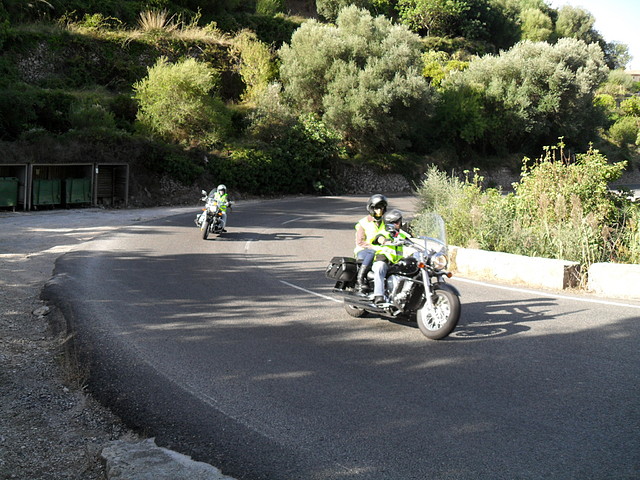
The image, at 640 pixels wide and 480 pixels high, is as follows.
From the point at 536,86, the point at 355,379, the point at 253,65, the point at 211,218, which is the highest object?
the point at 536,86

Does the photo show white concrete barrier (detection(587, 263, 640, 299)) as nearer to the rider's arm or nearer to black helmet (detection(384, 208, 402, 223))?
black helmet (detection(384, 208, 402, 223))

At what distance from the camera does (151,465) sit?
186 inches

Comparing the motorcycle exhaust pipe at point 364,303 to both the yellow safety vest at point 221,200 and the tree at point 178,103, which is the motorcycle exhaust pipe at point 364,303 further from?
the tree at point 178,103

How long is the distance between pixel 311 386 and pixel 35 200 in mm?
Result: 21298

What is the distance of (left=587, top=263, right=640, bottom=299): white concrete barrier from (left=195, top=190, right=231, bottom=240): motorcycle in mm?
10488

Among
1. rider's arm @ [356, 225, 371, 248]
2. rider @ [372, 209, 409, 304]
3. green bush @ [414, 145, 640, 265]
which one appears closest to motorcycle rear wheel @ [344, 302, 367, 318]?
rider @ [372, 209, 409, 304]

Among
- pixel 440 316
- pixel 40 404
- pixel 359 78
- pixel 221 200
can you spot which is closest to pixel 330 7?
pixel 359 78

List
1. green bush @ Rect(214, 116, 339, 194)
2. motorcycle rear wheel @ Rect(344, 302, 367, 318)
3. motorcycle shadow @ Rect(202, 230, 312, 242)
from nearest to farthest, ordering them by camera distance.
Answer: motorcycle rear wheel @ Rect(344, 302, 367, 318), motorcycle shadow @ Rect(202, 230, 312, 242), green bush @ Rect(214, 116, 339, 194)

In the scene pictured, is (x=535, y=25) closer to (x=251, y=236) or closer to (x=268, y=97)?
(x=268, y=97)

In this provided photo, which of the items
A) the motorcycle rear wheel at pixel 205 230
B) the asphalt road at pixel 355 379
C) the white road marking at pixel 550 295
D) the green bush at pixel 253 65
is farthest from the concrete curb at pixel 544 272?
the green bush at pixel 253 65

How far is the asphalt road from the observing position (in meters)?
5.00

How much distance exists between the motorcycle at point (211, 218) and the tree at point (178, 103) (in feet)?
50.0

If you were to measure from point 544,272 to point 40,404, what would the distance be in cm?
837

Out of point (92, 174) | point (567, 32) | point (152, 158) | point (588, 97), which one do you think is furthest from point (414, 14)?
point (92, 174)
